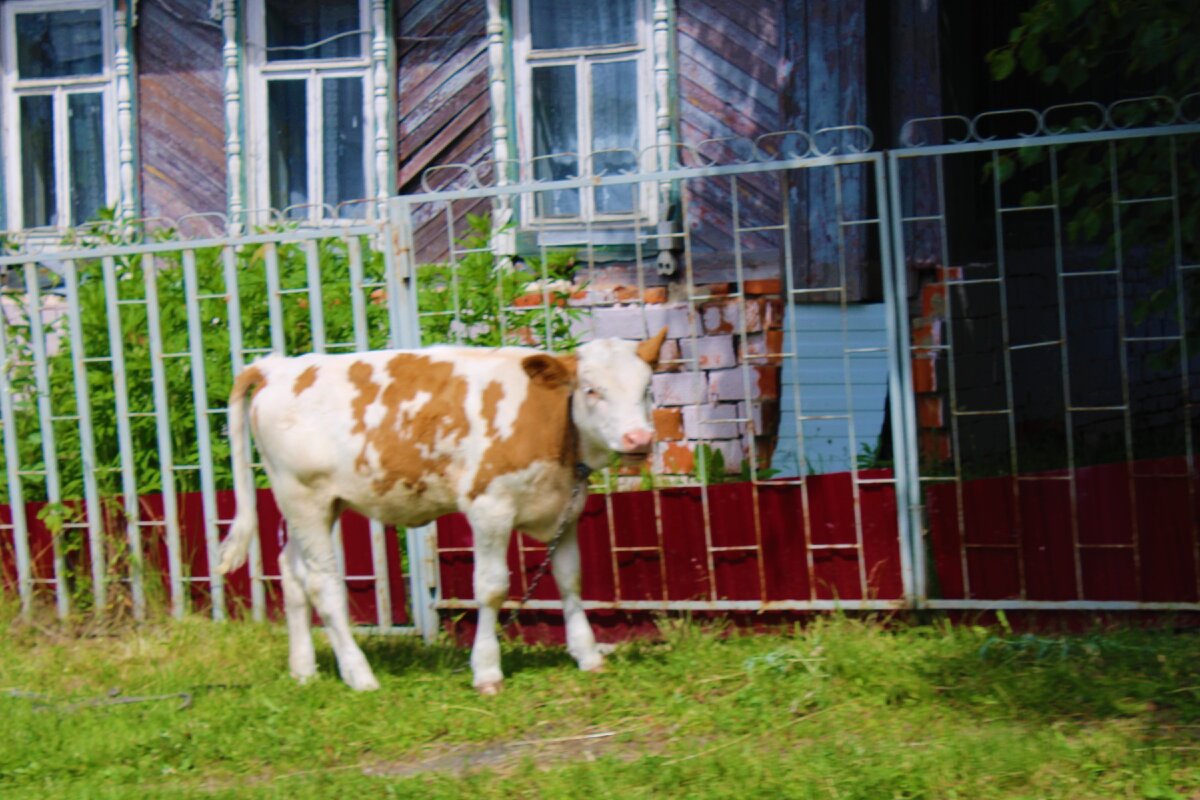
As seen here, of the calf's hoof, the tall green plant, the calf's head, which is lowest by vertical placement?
the calf's hoof

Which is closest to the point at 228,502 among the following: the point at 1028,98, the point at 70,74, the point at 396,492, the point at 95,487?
the point at 95,487

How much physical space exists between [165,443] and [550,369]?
2339mm

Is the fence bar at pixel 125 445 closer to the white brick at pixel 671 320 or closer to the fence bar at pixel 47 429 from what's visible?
the fence bar at pixel 47 429

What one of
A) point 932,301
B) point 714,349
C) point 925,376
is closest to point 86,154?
point 714,349

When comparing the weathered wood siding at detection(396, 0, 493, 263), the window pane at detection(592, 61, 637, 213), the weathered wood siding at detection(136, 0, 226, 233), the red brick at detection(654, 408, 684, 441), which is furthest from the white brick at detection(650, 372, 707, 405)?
the weathered wood siding at detection(136, 0, 226, 233)

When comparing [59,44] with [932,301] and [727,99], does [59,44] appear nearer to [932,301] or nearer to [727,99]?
[727,99]

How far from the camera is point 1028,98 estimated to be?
10719 millimetres

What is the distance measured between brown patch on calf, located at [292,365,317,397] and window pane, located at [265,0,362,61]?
5224 millimetres

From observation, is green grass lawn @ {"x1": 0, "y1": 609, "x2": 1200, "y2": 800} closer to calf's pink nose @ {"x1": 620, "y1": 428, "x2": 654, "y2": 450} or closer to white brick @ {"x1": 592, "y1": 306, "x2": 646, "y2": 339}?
calf's pink nose @ {"x1": 620, "y1": 428, "x2": 654, "y2": 450}

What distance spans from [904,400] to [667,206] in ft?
12.1

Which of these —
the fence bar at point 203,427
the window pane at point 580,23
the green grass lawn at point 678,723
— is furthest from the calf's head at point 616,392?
the window pane at point 580,23

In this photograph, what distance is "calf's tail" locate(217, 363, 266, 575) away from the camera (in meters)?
6.03

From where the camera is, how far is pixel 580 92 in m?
10.1

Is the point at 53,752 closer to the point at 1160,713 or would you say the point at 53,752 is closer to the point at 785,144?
the point at 1160,713
